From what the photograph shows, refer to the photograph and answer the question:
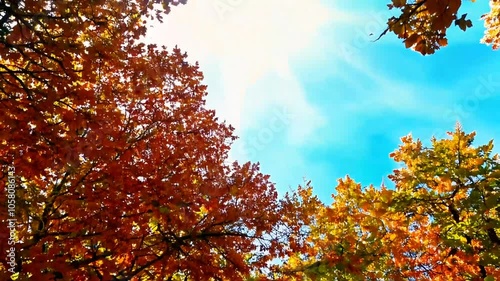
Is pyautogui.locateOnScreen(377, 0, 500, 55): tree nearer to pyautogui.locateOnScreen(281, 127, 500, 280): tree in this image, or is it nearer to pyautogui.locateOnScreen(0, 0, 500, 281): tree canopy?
pyautogui.locateOnScreen(0, 0, 500, 281): tree canopy

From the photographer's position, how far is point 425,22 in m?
3.08

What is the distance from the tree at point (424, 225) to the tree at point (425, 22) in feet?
16.0

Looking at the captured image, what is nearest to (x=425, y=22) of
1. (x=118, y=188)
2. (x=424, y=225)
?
(x=118, y=188)

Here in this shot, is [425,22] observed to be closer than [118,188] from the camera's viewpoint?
Yes

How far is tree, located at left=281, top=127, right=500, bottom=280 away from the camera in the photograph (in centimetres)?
826

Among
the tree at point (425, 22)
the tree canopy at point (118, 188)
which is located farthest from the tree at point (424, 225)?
the tree at point (425, 22)

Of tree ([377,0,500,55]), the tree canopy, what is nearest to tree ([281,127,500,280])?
the tree canopy

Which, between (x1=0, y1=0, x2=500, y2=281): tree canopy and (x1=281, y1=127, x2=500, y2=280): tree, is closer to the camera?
(x1=0, y1=0, x2=500, y2=281): tree canopy

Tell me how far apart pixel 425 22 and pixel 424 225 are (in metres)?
10.6

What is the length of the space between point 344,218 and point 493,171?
605 cm

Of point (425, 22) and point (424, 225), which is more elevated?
point (424, 225)

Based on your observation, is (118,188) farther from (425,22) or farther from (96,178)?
(425,22)

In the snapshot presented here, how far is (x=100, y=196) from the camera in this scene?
261 inches

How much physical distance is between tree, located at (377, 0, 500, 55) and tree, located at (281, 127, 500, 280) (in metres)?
4.88
